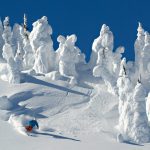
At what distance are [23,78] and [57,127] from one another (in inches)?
468

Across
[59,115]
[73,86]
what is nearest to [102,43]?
[73,86]

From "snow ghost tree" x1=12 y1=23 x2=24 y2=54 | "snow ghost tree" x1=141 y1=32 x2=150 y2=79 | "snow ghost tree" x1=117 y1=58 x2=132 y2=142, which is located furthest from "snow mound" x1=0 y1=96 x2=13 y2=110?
"snow ghost tree" x1=12 y1=23 x2=24 y2=54

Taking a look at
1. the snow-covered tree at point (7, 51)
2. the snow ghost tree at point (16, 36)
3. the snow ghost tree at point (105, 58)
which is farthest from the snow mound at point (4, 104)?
the snow ghost tree at point (16, 36)

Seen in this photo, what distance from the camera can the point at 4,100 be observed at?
9812 cm

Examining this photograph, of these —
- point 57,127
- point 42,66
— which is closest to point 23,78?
point 42,66

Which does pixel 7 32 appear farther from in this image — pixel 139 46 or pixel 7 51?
pixel 139 46

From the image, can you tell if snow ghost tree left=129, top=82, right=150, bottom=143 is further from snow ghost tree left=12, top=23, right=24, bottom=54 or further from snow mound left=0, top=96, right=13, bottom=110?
snow ghost tree left=12, top=23, right=24, bottom=54

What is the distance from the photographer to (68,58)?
107m

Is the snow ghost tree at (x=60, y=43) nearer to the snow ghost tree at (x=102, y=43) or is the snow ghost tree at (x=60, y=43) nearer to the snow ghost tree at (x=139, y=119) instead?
the snow ghost tree at (x=102, y=43)

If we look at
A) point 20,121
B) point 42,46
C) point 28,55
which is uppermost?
point 28,55

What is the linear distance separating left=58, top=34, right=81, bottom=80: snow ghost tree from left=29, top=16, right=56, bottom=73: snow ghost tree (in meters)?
1.86

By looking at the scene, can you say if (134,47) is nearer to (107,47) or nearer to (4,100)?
(107,47)

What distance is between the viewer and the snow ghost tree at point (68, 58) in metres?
107

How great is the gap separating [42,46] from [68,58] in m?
3.56
